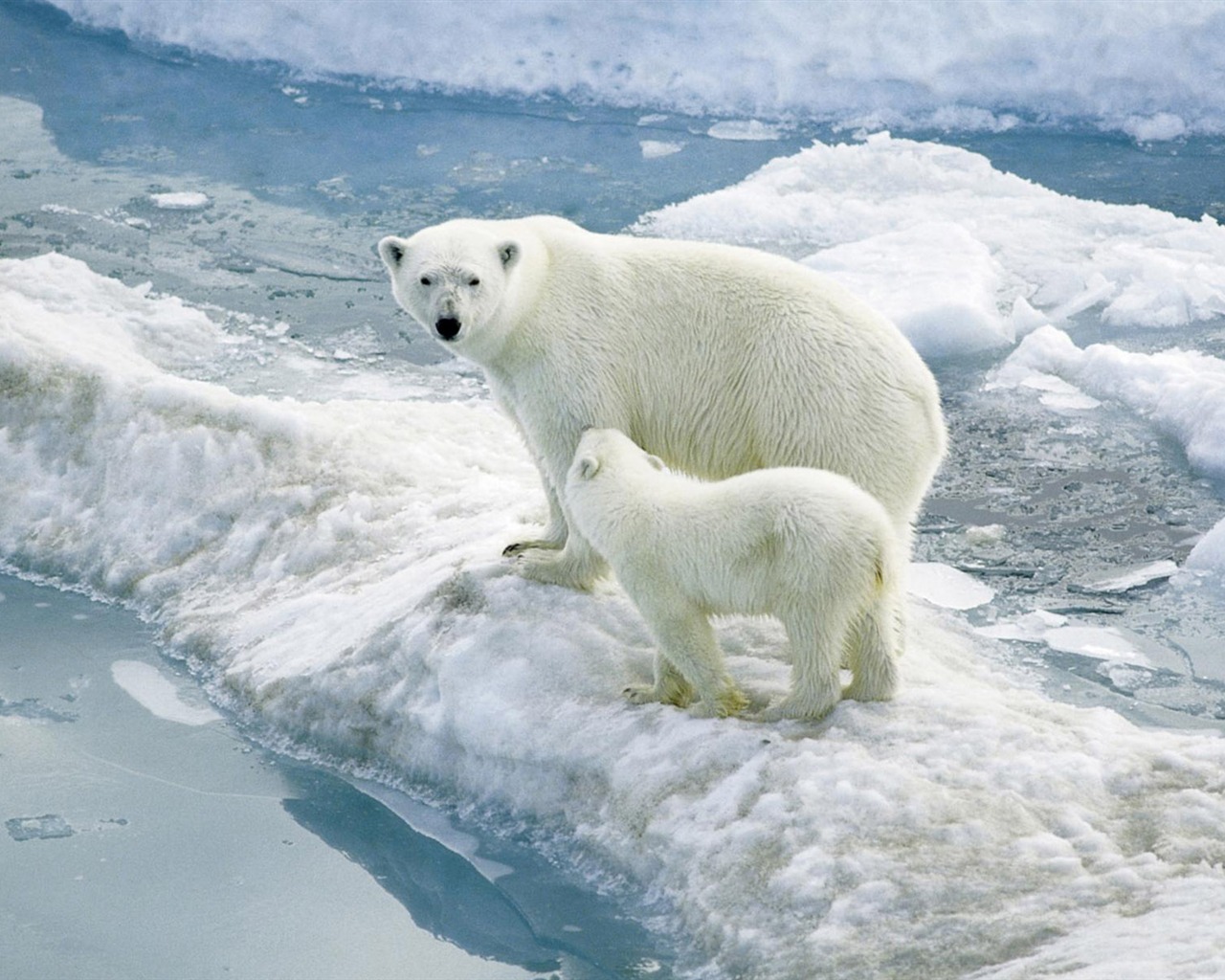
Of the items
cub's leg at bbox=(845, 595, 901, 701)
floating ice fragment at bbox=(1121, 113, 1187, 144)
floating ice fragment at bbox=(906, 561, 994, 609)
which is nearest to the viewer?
cub's leg at bbox=(845, 595, 901, 701)

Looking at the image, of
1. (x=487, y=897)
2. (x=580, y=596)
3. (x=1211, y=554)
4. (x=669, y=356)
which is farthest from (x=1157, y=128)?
(x=487, y=897)

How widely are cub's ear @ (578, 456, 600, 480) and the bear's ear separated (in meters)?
Answer: 0.65

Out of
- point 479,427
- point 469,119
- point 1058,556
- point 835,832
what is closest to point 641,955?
point 835,832

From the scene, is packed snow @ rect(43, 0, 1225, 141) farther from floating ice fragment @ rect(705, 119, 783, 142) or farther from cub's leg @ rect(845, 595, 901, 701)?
cub's leg @ rect(845, 595, 901, 701)

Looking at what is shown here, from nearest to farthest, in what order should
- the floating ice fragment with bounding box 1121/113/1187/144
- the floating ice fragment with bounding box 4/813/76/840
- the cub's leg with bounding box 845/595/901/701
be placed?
the cub's leg with bounding box 845/595/901/701
the floating ice fragment with bounding box 4/813/76/840
the floating ice fragment with bounding box 1121/113/1187/144

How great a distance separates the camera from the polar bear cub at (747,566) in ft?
12.4

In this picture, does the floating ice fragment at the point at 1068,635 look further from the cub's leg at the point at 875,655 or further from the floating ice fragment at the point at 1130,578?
the cub's leg at the point at 875,655

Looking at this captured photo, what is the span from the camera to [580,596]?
4672mm

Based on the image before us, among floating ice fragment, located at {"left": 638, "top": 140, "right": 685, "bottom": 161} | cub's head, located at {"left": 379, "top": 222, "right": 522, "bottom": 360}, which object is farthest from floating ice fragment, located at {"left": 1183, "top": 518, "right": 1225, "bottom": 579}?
floating ice fragment, located at {"left": 638, "top": 140, "right": 685, "bottom": 161}

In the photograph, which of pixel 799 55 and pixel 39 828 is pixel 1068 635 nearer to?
pixel 39 828

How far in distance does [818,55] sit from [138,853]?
9.38m

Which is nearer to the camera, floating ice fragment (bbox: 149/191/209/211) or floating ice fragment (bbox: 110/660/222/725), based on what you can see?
floating ice fragment (bbox: 110/660/222/725)

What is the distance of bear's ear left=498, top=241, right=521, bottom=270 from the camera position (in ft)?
14.3

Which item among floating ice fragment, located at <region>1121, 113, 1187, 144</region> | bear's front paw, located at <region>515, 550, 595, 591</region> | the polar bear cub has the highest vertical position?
floating ice fragment, located at <region>1121, 113, 1187, 144</region>
